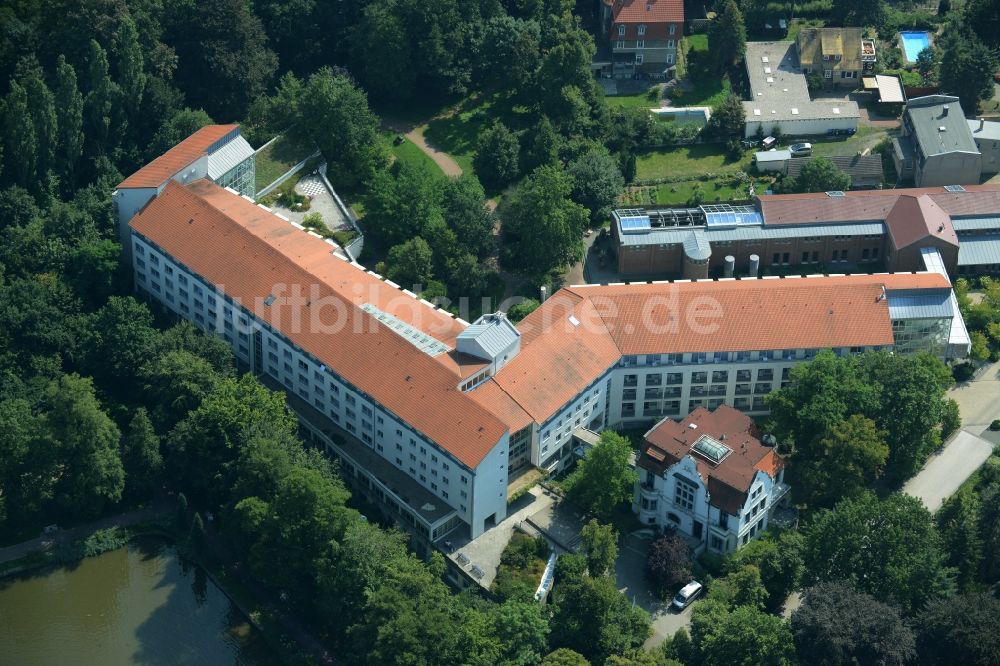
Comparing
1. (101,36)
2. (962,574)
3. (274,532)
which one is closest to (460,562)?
(274,532)

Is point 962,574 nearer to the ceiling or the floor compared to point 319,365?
nearer to the floor

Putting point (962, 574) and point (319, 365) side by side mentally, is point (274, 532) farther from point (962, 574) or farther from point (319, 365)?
point (962, 574)

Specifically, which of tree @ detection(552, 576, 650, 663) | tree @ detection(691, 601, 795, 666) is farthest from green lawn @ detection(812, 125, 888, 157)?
tree @ detection(552, 576, 650, 663)

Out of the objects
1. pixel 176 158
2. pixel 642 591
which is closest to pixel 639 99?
pixel 176 158

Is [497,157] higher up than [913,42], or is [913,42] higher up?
[497,157]

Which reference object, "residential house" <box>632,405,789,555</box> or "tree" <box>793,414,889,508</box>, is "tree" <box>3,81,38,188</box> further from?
"tree" <box>793,414,889,508</box>

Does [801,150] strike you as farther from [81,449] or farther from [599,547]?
[81,449]
